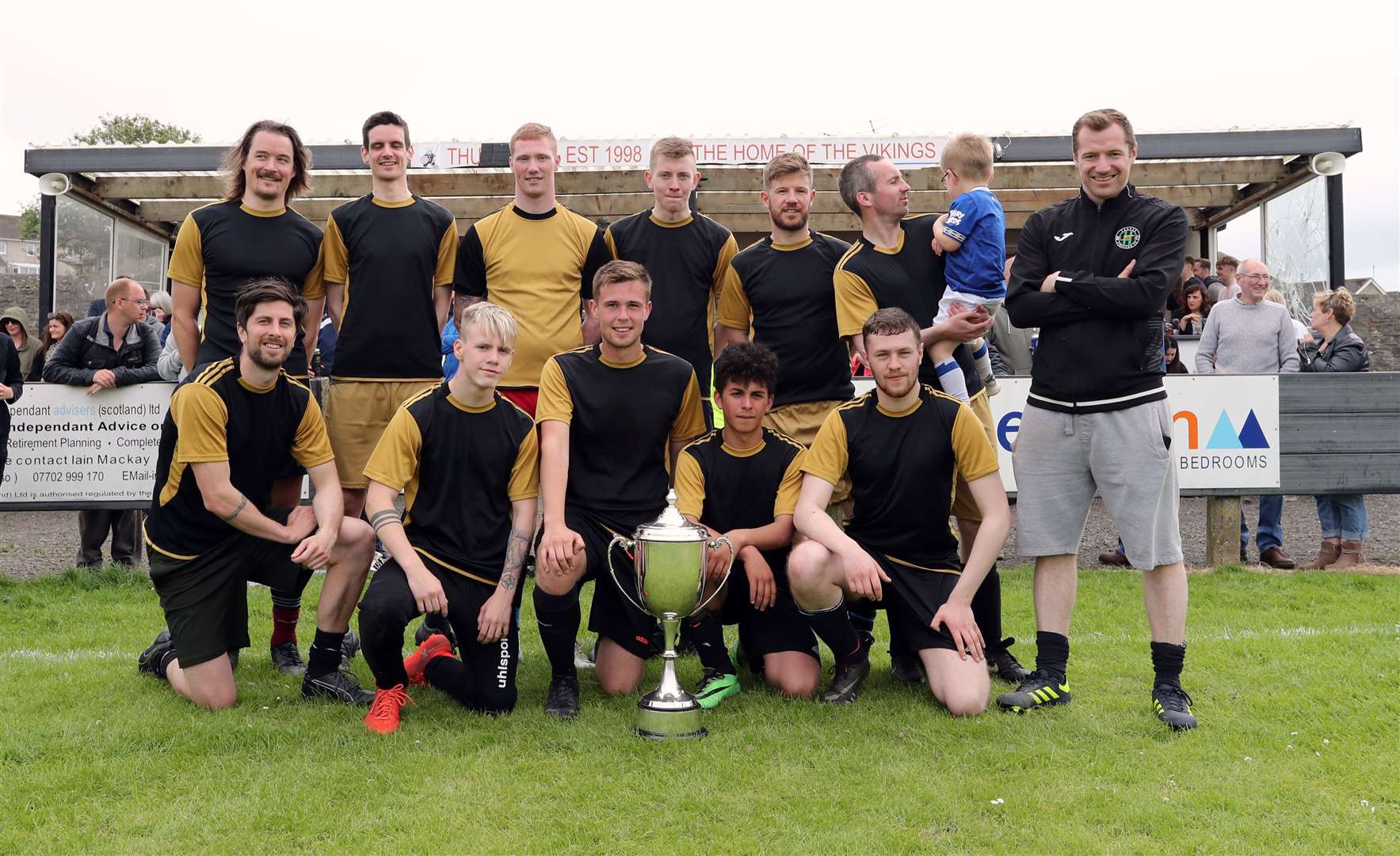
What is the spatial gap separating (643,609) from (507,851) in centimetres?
146

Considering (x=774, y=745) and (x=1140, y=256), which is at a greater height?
(x=1140, y=256)

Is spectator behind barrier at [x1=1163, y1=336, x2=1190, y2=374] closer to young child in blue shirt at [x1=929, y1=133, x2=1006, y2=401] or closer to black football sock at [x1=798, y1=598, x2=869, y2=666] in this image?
young child in blue shirt at [x1=929, y1=133, x2=1006, y2=401]

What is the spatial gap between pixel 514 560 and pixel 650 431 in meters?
0.79

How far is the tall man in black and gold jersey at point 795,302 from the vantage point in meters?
4.96

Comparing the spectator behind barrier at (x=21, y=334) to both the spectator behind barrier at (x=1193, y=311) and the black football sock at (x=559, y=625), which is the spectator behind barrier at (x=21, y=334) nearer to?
the black football sock at (x=559, y=625)

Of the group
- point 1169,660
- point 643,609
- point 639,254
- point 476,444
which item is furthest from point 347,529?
point 1169,660

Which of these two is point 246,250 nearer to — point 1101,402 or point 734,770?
point 734,770

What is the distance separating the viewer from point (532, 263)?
4.91 meters

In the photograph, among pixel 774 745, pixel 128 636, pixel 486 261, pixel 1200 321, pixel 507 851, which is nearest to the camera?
pixel 507 851

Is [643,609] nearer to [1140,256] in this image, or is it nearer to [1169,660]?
[1169,660]

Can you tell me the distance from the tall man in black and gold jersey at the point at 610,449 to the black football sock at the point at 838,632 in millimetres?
736

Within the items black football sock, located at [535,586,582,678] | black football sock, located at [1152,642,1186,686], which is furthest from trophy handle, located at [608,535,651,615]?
black football sock, located at [1152,642,1186,686]

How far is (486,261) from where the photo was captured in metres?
4.96

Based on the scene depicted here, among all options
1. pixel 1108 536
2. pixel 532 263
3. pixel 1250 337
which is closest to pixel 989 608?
pixel 532 263
